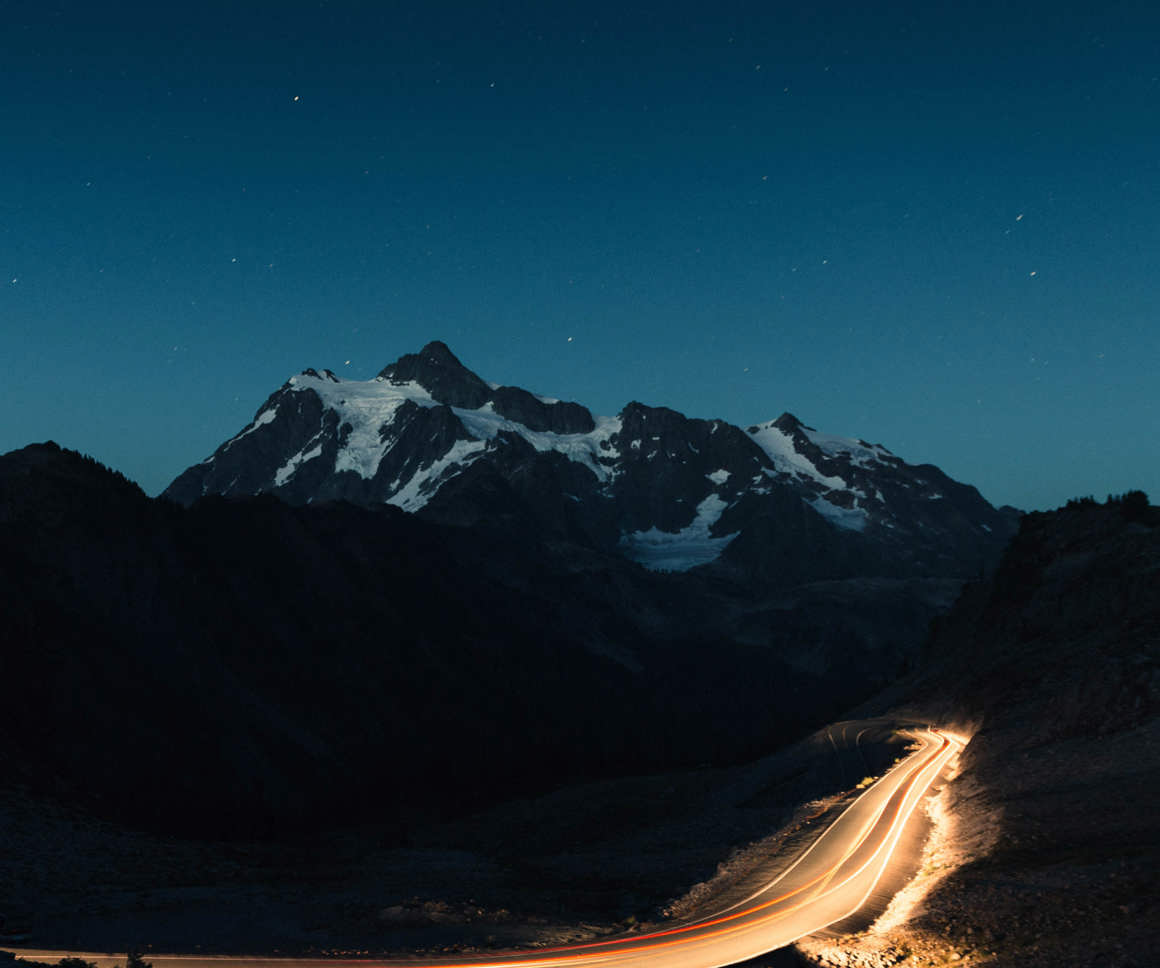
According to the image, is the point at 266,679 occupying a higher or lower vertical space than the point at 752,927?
higher

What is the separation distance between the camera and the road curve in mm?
26578

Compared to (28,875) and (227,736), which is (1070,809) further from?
(227,736)

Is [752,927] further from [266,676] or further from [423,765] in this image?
[423,765]

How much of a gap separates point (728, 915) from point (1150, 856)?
1343 cm

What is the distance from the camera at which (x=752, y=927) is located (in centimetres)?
2977

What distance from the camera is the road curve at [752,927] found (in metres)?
26.6

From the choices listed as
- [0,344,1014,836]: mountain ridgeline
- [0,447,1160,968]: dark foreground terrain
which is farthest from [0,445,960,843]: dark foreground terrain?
[0,447,1160,968]: dark foreground terrain

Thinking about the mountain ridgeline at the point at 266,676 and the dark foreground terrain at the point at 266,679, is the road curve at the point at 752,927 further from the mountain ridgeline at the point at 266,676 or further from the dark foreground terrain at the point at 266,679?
the mountain ridgeline at the point at 266,676

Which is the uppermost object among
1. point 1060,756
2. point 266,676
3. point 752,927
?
point 266,676

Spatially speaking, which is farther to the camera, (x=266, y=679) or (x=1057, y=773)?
(x=266, y=679)

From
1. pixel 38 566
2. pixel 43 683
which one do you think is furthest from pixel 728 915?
pixel 38 566

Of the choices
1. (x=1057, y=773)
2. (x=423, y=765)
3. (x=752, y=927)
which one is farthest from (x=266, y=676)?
(x=1057, y=773)

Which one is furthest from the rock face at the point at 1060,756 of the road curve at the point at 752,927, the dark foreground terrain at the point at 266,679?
the dark foreground terrain at the point at 266,679

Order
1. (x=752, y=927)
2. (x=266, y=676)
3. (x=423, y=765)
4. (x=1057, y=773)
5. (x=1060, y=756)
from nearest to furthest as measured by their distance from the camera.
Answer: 1. (x=752, y=927)
2. (x=1057, y=773)
3. (x=1060, y=756)
4. (x=266, y=676)
5. (x=423, y=765)
